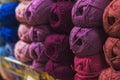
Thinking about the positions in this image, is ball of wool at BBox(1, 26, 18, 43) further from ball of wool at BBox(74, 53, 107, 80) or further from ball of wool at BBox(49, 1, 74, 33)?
ball of wool at BBox(74, 53, 107, 80)

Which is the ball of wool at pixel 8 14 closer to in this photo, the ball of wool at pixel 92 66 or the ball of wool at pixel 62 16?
the ball of wool at pixel 62 16

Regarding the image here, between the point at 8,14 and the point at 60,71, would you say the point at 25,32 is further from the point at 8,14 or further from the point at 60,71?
the point at 60,71

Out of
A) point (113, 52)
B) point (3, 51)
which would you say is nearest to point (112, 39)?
point (113, 52)

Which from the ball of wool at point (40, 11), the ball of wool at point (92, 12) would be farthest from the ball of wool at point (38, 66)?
the ball of wool at point (92, 12)

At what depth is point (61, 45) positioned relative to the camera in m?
0.76

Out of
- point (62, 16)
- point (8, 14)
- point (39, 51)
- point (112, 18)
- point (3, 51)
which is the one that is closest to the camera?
point (112, 18)

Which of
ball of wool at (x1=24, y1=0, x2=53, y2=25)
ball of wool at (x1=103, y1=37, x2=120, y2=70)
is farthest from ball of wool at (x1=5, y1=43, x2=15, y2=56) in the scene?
ball of wool at (x1=103, y1=37, x2=120, y2=70)

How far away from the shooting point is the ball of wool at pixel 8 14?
1.01m

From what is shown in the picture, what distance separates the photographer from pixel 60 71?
78 cm

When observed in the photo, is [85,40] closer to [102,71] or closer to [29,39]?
[102,71]

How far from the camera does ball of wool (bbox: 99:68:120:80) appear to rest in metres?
0.62

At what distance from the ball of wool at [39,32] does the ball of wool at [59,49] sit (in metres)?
0.06

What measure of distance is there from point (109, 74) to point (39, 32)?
289mm

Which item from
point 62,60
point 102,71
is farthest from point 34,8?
point 102,71
